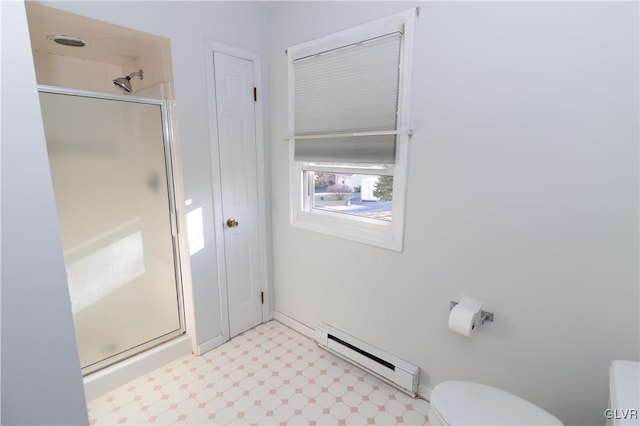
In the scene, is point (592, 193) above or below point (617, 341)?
above

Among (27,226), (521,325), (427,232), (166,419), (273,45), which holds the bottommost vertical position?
(166,419)

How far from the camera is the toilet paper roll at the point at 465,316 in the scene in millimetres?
1474

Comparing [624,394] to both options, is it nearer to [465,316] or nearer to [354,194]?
[465,316]

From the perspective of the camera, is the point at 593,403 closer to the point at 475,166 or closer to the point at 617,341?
the point at 617,341

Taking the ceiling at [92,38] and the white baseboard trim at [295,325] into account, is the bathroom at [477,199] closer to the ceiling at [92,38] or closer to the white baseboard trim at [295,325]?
the ceiling at [92,38]

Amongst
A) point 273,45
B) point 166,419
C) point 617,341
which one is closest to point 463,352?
point 617,341

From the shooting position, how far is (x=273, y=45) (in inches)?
89.4

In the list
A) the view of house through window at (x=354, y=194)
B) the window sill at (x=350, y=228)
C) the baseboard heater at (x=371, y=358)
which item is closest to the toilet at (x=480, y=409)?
the baseboard heater at (x=371, y=358)

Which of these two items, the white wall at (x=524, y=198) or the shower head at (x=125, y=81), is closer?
the white wall at (x=524, y=198)

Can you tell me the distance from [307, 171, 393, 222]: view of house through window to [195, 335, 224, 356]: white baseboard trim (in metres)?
1.22

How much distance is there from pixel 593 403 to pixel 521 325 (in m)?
0.37

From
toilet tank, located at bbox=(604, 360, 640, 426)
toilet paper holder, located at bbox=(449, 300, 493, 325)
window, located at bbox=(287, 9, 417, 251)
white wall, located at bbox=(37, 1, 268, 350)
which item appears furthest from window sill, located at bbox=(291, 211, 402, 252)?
toilet tank, located at bbox=(604, 360, 640, 426)

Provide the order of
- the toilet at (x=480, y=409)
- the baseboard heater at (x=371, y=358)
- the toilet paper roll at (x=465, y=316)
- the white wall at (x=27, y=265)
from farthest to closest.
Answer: the baseboard heater at (x=371, y=358), the toilet paper roll at (x=465, y=316), the toilet at (x=480, y=409), the white wall at (x=27, y=265)

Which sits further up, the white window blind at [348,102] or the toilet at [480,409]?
the white window blind at [348,102]
